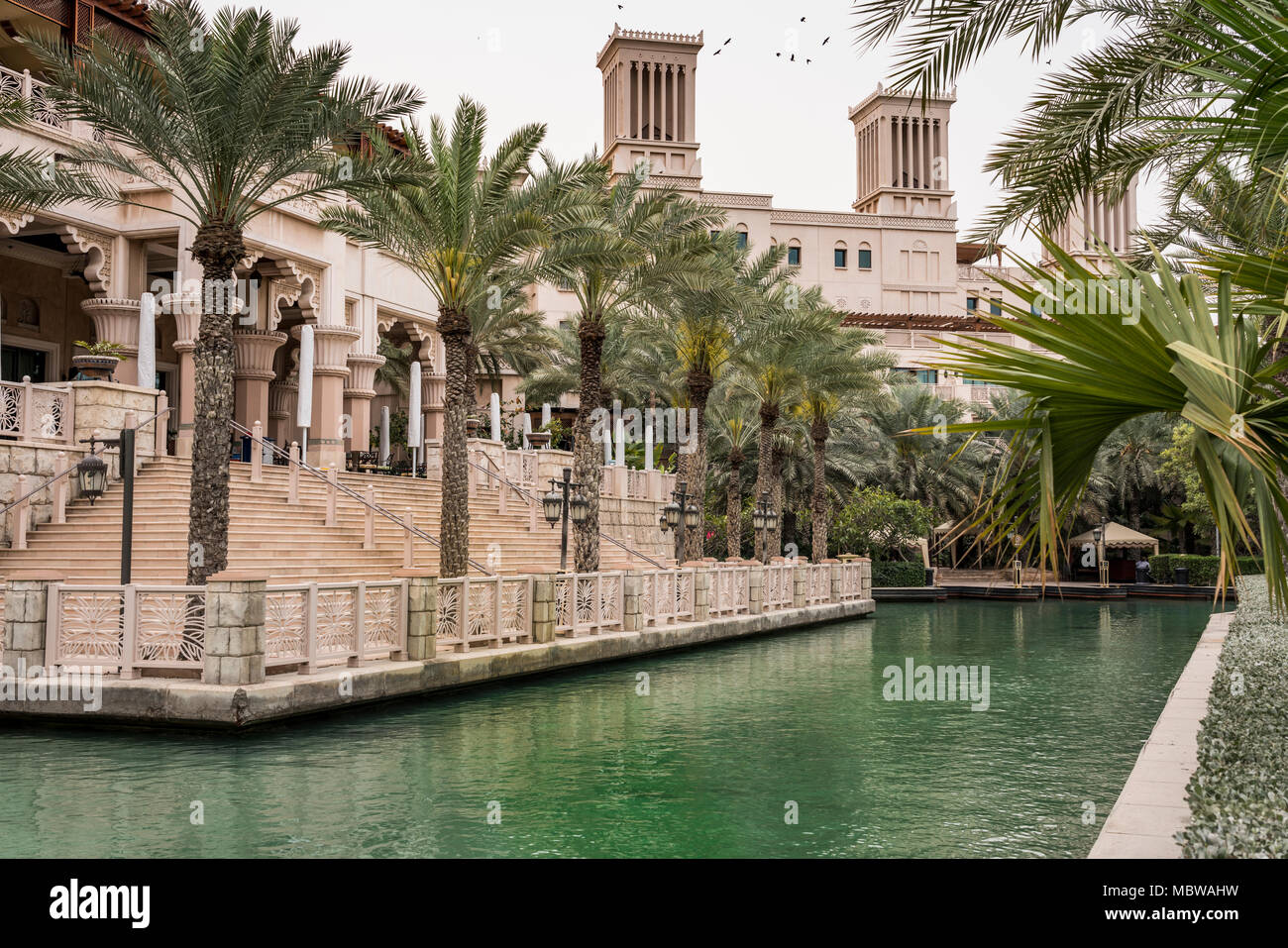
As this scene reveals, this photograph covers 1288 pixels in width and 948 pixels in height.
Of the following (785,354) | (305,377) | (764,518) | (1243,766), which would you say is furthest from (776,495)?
(1243,766)

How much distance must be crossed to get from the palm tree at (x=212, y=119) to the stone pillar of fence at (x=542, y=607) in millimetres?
4505

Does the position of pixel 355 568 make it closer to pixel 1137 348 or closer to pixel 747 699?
pixel 747 699

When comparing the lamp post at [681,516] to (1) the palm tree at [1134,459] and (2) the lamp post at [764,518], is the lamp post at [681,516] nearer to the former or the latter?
(2) the lamp post at [764,518]

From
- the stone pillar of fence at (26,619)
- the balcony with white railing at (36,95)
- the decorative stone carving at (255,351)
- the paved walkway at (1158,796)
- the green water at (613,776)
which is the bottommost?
the green water at (613,776)

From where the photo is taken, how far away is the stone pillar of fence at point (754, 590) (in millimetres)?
24641

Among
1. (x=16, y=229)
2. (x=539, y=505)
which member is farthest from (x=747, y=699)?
(x=16, y=229)

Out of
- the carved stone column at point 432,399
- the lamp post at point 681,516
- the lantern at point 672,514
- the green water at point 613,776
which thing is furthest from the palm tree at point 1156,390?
the carved stone column at point 432,399

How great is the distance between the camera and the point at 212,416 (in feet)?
44.2

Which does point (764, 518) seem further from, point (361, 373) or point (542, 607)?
point (542, 607)

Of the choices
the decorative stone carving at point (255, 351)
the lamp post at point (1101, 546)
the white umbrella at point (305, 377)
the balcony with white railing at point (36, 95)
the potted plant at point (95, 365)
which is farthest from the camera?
the lamp post at point (1101, 546)

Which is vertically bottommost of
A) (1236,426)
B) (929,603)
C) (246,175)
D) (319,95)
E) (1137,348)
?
(929,603)

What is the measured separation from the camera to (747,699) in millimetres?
14242
